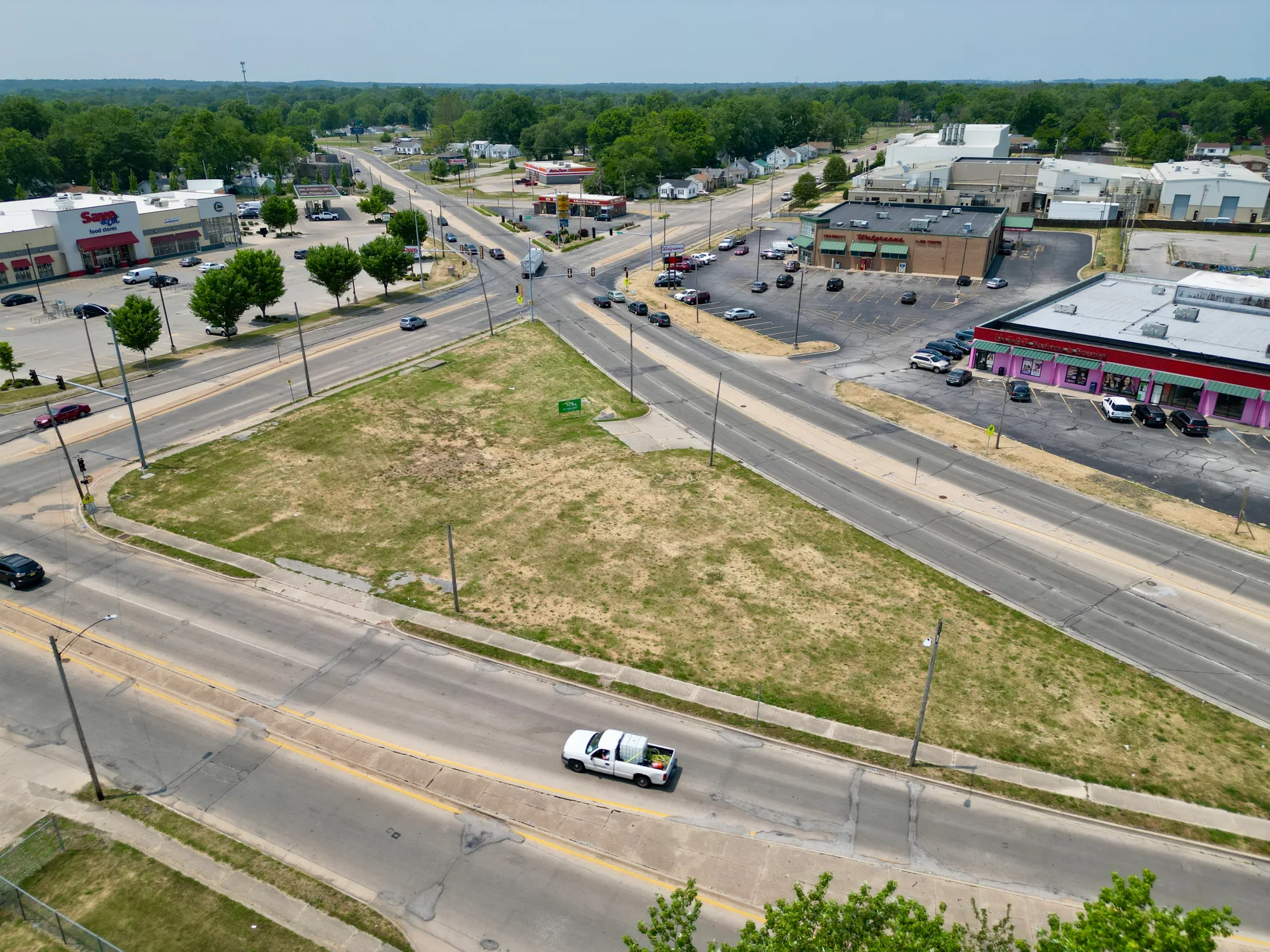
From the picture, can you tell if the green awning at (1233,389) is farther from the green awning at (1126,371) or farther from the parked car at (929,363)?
the parked car at (929,363)

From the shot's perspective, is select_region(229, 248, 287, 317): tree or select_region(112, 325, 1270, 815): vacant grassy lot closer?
select_region(112, 325, 1270, 815): vacant grassy lot

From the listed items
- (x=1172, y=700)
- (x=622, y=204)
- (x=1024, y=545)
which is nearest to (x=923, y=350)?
(x=1024, y=545)

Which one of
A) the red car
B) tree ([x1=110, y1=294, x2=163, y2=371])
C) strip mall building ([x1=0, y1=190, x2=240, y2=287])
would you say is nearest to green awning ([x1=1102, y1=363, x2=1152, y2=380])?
tree ([x1=110, y1=294, x2=163, y2=371])

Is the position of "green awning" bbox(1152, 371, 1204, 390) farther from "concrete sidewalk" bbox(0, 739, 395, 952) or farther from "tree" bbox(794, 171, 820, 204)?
"tree" bbox(794, 171, 820, 204)

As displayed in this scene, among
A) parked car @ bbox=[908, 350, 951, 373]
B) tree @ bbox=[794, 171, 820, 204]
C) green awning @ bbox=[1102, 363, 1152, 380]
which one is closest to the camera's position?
A: green awning @ bbox=[1102, 363, 1152, 380]

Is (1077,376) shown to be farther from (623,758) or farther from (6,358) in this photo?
(6,358)

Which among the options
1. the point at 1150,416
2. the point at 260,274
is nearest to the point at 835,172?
the point at 1150,416
